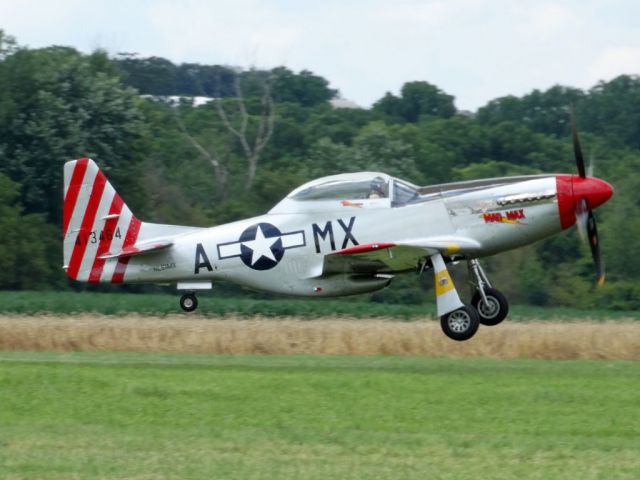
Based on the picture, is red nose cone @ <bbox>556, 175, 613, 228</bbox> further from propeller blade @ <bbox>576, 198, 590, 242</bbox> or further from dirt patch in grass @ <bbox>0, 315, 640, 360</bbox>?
dirt patch in grass @ <bbox>0, 315, 640, 360</bbox>

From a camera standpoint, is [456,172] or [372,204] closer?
[372,204]

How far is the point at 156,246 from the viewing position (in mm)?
20344

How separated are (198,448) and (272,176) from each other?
3693 cm

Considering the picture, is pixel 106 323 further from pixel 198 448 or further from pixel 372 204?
pixel 198 448

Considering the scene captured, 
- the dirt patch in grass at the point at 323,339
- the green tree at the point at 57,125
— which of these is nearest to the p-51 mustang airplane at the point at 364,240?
the dirt patch in grass at the point at 323,339

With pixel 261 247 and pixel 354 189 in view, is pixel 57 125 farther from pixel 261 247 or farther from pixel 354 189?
pixel 354 189

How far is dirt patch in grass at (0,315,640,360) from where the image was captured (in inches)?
934

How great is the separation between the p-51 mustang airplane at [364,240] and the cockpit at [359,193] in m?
0.01

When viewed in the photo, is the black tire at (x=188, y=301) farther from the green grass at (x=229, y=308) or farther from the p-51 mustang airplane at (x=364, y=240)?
the green grass at (x=229, y=308)

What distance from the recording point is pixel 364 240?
19.5 metres

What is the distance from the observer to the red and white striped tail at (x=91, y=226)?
68.4ft

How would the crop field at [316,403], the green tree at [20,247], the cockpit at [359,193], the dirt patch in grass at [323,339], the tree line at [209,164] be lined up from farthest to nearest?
1. the tree line at [209,164]
2. the green tree at [20,247]
3. the dirt patch in grass at [323,339]
4. the cockpit at [359,193]
5. the crop field at [316,403]

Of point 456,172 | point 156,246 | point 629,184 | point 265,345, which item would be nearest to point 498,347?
point 265,345

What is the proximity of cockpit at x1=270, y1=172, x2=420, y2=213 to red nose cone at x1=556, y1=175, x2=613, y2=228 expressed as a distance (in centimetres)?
206
